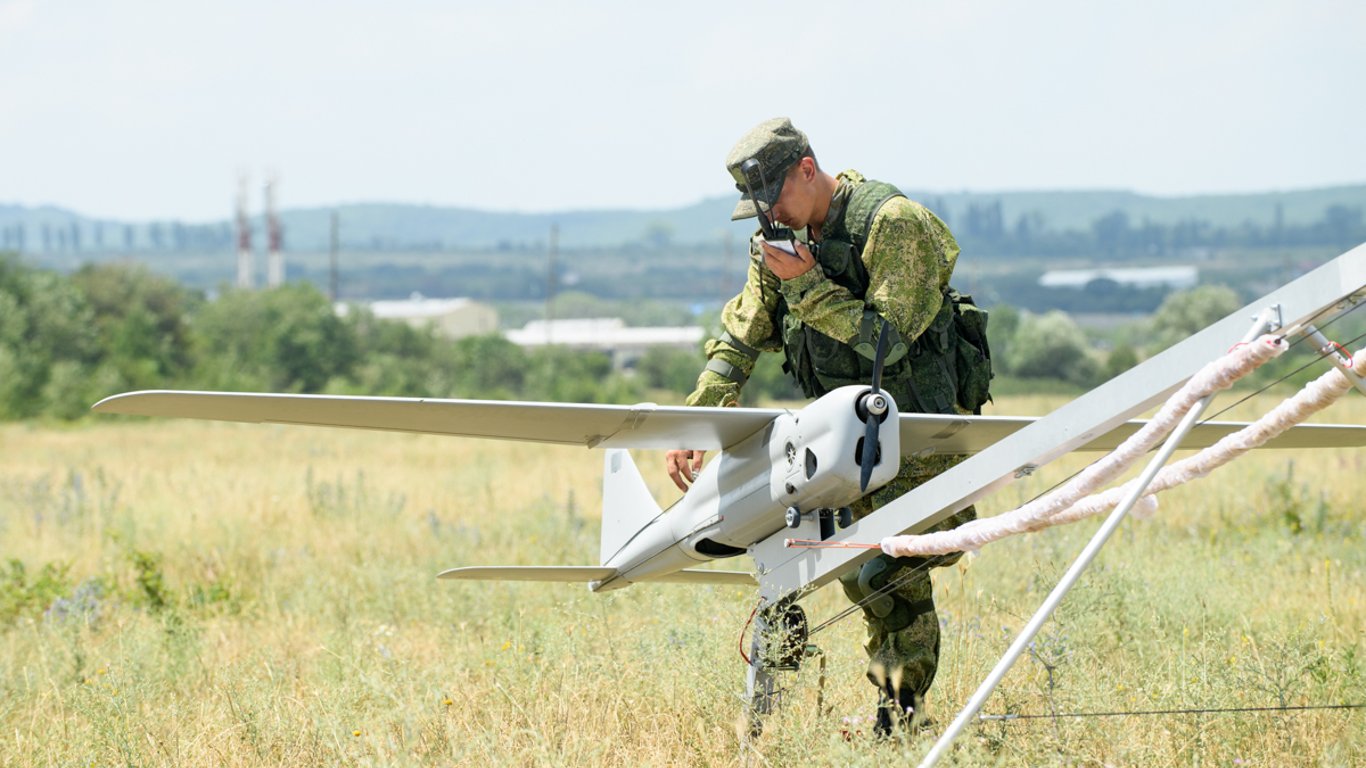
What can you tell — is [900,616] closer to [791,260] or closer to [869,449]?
[869,449]

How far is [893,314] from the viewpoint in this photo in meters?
4.45

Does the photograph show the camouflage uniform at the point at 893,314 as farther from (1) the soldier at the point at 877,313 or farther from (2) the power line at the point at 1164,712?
(2) the power line at the point at 1164,712

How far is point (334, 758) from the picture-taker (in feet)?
15.2

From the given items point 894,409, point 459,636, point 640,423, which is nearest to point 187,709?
point 459,636

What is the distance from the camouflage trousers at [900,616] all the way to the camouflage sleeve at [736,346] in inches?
30.2

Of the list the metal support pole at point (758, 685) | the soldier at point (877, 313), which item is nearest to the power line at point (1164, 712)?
the soldier at point (877, 313)

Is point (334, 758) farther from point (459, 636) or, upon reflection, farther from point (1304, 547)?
point (1304, 547)

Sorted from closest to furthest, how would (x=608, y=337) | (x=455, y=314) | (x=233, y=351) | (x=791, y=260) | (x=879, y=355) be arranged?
(x=879, y=355) → (x=791, y=260) → (x=233, y=351) → (x=608, y=337) → (x=455, y=314)

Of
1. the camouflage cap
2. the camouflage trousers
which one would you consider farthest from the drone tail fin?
the camouflage cap

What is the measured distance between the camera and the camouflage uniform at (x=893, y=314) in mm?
4480

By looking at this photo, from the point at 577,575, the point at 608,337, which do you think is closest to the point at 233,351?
the point at 577,575

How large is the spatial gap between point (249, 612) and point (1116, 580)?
16.0 feet

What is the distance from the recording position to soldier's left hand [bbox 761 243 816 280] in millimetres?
4438

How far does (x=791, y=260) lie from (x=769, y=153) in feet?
1.28
